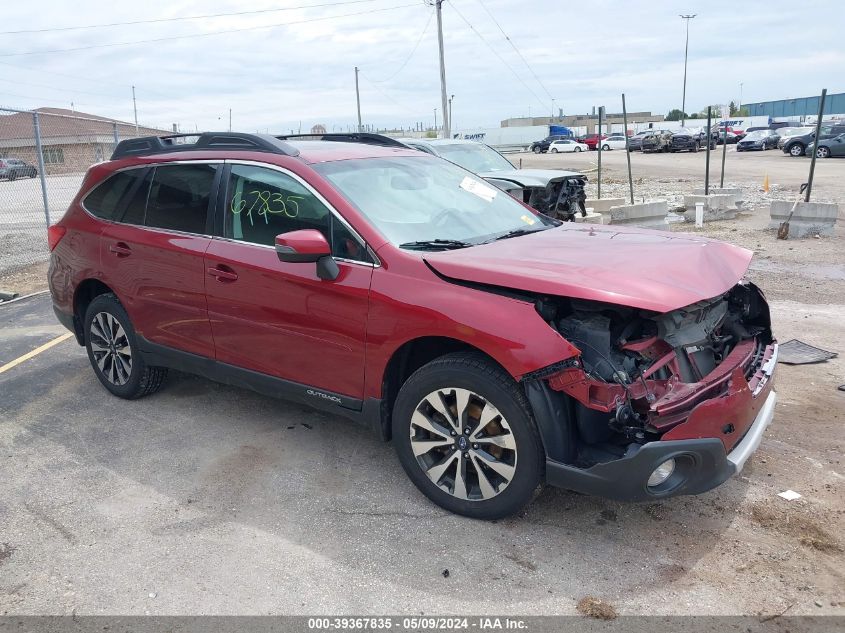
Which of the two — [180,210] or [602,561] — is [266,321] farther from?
[602,561]

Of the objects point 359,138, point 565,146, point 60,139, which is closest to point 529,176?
point 359,138

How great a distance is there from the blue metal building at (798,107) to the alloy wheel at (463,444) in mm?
74750

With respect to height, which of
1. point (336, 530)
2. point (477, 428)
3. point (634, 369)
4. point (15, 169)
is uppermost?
point (15, 169)

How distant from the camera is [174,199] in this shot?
15.8 feet

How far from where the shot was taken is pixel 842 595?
2982 mm

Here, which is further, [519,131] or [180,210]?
[519,131]

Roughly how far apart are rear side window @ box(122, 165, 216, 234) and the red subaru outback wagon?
14 millimetres

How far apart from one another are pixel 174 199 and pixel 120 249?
0.60m

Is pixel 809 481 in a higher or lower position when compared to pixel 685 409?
lower

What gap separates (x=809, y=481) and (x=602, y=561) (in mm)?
1453

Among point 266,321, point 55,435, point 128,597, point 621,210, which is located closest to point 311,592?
point 128,597

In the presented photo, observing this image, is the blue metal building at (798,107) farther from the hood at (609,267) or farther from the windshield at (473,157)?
the hood at (609,267)

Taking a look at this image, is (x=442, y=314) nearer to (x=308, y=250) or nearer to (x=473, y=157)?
(x=308, y=250)

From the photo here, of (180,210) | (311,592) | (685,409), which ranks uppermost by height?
(180,210)
